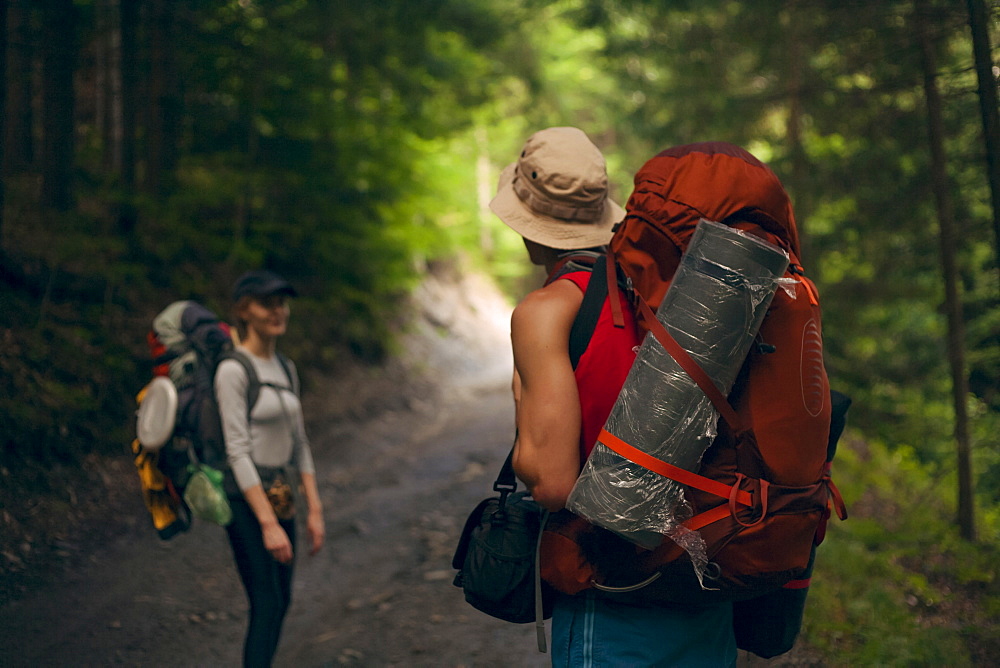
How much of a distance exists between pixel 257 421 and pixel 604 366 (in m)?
2.43

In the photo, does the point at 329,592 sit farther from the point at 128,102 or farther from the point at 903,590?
the point at 128,102

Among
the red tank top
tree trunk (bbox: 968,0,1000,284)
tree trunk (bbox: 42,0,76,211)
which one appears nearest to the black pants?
the red tank top

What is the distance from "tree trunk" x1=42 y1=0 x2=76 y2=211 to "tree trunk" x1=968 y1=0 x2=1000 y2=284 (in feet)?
29.2

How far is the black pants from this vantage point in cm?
366

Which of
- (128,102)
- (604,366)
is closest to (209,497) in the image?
(604,366)

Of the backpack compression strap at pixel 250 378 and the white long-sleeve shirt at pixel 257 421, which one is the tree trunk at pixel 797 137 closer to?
the white long-sleeve shirt at pixel 257 421

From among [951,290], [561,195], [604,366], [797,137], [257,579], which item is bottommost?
[257,579]

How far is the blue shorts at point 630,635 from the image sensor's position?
195 cm

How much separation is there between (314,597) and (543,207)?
461 centimetres

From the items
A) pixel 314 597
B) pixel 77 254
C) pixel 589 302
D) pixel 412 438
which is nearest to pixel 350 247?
pixel 412 438

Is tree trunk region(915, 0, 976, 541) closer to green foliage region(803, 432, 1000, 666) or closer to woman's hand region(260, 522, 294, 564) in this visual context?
green foliage region(803, 432, 1000, 666)

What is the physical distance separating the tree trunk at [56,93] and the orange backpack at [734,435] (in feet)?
29.0

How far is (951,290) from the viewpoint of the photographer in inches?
285

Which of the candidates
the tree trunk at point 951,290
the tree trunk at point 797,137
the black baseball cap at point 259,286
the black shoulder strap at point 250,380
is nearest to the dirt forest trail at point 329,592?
the black shoulder strap at point 250,380
